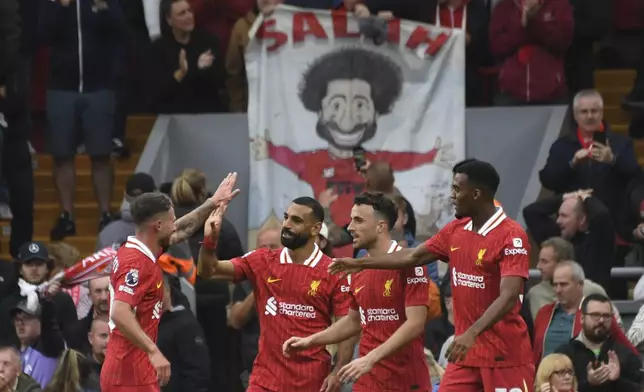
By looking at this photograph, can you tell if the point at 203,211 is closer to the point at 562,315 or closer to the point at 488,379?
the point at 488,379

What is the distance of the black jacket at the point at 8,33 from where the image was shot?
55.2 ft

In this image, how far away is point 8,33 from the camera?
1681 cm

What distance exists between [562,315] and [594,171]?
7.57ft

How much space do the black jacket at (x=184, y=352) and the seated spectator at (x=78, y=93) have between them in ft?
11.9

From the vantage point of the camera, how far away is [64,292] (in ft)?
50.8

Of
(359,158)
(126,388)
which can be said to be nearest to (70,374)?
(126,388)

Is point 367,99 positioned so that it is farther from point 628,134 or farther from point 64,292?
point 64,292

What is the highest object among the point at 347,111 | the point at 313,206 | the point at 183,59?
the point at 183,59

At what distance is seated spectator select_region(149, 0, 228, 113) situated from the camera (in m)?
18.2

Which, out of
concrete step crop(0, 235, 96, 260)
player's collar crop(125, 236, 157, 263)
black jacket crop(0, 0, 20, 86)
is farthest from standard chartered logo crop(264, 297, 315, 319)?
concrete step crop(0, 235, 96, 260)

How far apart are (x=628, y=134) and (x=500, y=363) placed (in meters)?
6.89

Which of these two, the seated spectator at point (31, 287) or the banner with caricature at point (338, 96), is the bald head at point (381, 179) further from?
the seated spectator at point (31, 287)

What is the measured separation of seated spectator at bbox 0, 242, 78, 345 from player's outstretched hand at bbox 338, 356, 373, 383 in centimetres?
403

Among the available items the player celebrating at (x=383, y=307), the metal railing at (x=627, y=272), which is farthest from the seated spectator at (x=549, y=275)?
the player celebrating at (x=383, y=307)
